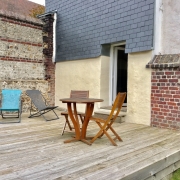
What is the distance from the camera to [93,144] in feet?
11.8

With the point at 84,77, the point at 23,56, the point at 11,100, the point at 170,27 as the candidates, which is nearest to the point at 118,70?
the point at 84,77

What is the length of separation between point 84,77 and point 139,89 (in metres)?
2.20

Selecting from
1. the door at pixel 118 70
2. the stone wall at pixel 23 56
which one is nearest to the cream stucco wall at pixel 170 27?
the door at pixel 118 70

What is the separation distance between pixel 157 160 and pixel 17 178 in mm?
1780

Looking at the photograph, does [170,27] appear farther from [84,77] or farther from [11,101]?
[11,101]

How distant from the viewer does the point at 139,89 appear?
5500mm

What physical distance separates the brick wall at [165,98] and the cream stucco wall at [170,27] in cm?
86

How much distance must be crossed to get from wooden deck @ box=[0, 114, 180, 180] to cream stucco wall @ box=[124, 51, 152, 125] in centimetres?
102

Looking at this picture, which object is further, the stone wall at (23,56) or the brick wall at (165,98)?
the stone wall at (23,56)

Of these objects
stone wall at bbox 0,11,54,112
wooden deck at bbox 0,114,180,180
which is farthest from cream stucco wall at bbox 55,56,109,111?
wooden deck at bbox 0,114,180,180

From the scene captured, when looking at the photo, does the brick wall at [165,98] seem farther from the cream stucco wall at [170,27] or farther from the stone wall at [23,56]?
the stone wall at [23,56]

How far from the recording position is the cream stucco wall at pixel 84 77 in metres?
6.56

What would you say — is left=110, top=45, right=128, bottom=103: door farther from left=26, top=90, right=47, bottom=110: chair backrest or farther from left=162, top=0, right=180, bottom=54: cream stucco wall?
left=26, top=90, right=47, bottom=110: chair backrest

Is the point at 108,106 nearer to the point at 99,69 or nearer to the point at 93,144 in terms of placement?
the point at 99,69
